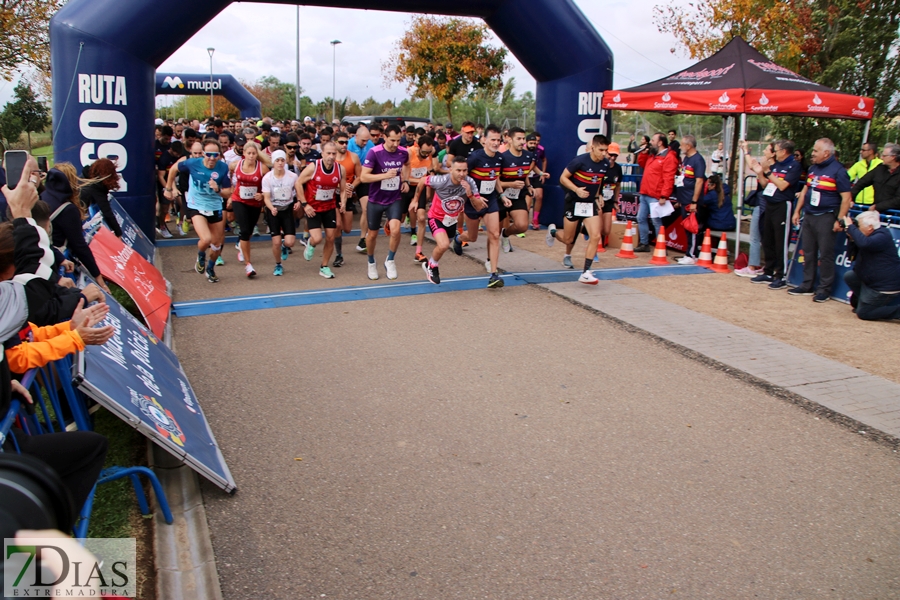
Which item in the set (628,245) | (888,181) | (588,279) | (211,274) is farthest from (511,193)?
(888,181)

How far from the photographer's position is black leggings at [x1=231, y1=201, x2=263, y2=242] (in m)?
9.08

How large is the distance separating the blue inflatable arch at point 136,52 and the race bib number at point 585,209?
4.78 m

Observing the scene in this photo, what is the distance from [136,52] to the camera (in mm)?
10445

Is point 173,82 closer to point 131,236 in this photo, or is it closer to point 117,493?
point 131,236

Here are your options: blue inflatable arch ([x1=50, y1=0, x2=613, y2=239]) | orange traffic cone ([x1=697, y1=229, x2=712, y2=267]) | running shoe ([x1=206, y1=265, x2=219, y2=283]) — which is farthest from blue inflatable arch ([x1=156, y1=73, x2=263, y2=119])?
orange traffic cone ([x1=697, y1=229, x2=712, y2=267])

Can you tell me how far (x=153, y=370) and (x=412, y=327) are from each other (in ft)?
→ 10.7

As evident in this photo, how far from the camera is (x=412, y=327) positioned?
7.14 metres

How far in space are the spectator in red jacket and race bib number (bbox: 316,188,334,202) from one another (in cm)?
522

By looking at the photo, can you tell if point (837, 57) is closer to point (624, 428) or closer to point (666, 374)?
point (666, 374)

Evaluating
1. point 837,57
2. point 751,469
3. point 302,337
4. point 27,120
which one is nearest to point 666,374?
point 751,469

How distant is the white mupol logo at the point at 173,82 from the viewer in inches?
1400

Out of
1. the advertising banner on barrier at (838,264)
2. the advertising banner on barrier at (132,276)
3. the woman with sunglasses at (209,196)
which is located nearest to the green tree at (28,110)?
the woman with sunglasses at (209,196)

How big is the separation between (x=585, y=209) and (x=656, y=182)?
9.38ft

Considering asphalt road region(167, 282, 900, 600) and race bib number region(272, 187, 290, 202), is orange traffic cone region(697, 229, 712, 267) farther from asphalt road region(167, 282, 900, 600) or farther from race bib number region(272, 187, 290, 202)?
race bib number region(272, 187, 290, 202)
